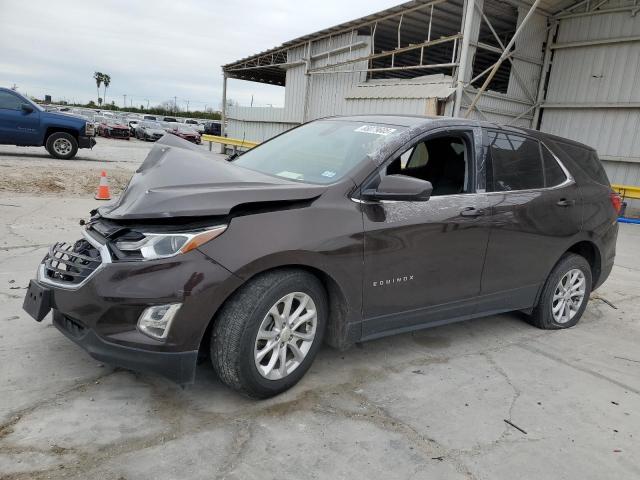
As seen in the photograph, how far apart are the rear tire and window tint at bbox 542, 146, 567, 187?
0.70 meters

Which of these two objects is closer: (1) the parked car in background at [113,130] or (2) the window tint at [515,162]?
(2) the window tint at [515,162]

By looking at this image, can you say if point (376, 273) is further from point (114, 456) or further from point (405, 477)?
point (114, 456)

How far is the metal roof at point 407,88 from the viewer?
14.5 meters

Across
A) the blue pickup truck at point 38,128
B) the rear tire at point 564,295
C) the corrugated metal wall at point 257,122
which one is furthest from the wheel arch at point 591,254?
the corrugated metal wall at point 257,122

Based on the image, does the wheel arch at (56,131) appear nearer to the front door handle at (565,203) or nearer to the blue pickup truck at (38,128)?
the blue pickup truck at (38,128)

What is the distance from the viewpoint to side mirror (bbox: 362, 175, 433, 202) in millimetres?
3068

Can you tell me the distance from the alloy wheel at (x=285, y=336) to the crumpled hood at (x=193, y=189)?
0.60 m

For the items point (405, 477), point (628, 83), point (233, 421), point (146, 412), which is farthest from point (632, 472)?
point (628, 83)

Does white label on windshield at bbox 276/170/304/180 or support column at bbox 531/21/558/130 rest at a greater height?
support column at bbox 531/21/558/130

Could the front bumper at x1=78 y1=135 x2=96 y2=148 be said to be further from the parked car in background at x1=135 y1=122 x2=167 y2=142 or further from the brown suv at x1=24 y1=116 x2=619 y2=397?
the parked car in background at x1=135 y1=122 x2=167 y2=142

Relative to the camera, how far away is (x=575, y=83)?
15.8m

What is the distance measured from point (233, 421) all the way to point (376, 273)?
1212mm

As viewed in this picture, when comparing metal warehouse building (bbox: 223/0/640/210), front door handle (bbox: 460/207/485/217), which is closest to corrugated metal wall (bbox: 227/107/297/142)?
metal warehouse building (bbox: 223/0/640/210)

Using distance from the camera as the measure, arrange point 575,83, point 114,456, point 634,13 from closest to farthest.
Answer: point 114,456 < point 634,13 < point 575,83
